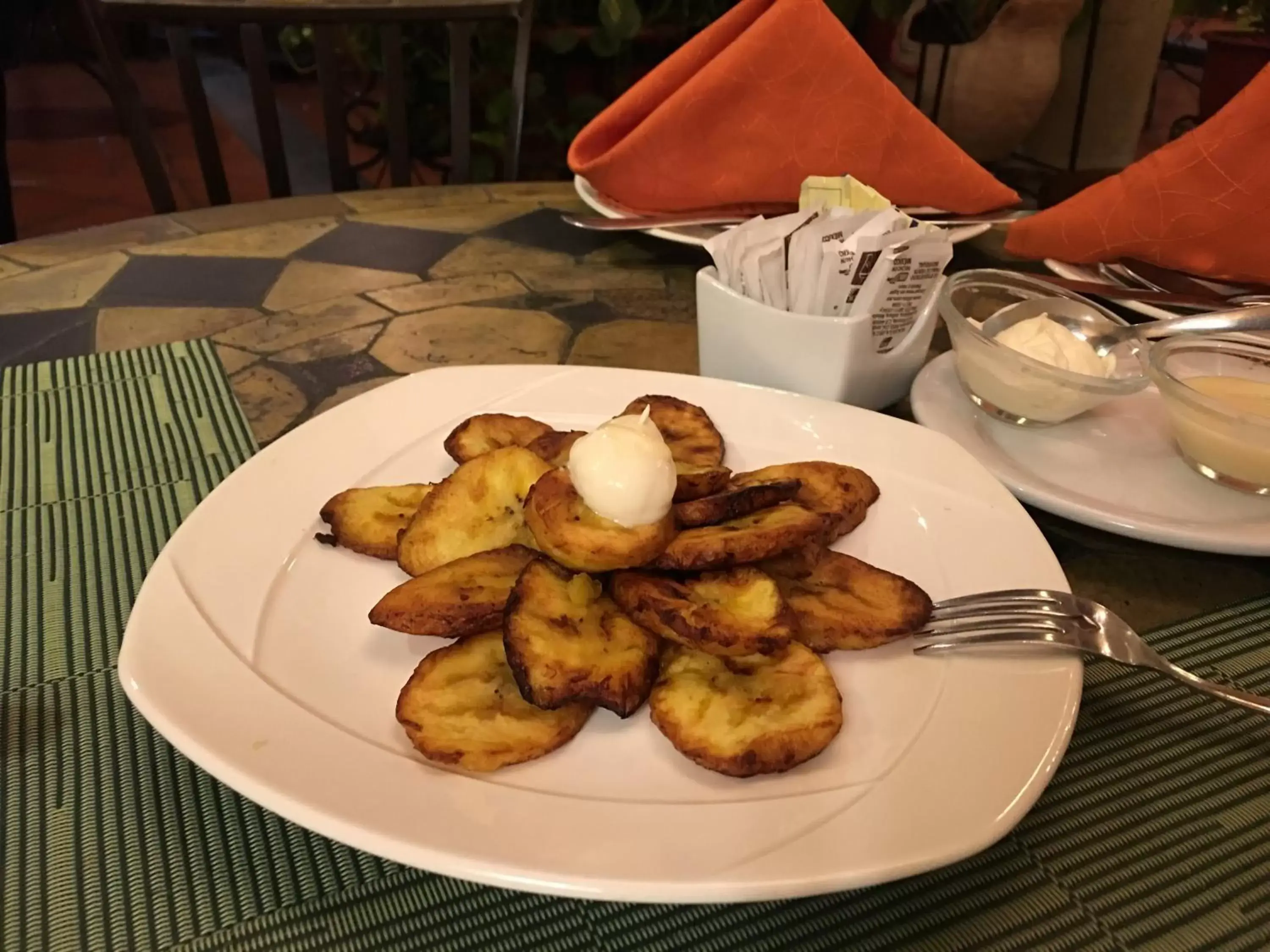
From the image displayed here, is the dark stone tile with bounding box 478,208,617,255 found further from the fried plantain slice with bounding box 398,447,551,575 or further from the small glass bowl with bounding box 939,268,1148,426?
the fried plantain slice with bounding box 398,447,551,575

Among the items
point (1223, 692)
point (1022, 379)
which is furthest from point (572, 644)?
point (1022, 379)

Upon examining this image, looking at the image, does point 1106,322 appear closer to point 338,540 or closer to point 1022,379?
point 1022,379

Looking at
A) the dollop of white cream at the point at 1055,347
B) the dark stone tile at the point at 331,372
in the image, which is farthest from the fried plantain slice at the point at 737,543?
the dark stone tile at the point at 331,372

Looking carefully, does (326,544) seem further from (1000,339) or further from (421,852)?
(1000,339)

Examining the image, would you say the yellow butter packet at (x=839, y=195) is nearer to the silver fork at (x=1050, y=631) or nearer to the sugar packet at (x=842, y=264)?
the sugar packet at (x=842, y=264)

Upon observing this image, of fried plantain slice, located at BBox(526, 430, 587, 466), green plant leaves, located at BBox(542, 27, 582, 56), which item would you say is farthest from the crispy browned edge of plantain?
green plant leaves, located at BBox(542, 27, 582, 56)
